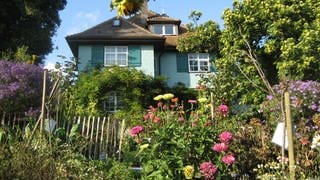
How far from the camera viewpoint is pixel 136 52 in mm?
27062

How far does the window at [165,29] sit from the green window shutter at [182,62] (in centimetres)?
226

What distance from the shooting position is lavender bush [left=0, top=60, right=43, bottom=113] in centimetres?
1445

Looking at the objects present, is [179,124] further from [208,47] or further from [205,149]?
[208,47]

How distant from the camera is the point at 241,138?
9109mm

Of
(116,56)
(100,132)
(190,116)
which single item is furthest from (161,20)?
(190,116)

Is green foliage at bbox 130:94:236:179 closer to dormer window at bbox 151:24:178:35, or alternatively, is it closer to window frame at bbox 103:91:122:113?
window frame at bbox 103:91:122:113

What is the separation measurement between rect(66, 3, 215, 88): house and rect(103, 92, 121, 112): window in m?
2.30

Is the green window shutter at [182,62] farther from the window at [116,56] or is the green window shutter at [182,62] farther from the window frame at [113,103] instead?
the window frame at [113,103]

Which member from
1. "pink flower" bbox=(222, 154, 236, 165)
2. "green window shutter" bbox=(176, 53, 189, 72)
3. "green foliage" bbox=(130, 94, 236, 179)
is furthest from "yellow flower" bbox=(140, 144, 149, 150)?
"green window shutter" bbox=(176, 53, 189, 72)

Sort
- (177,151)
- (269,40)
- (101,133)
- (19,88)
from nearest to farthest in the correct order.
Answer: (177,151)
(101,133)
(19,88)
(269,40)

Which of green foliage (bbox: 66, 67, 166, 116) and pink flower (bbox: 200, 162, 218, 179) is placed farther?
green foliage (bbox: 66, 67, 166, 116)

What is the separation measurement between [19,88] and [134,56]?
1285cm

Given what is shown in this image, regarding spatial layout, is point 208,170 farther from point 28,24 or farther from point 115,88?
point 28,24

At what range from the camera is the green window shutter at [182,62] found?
28.3 meters
